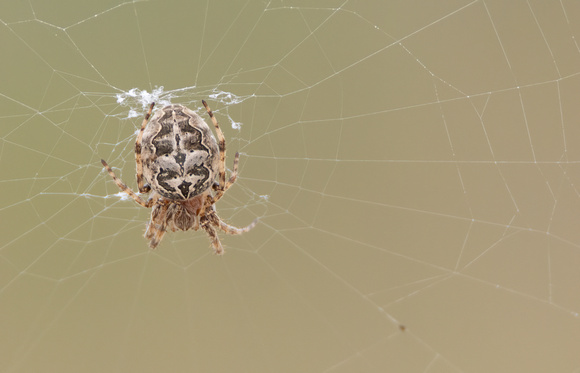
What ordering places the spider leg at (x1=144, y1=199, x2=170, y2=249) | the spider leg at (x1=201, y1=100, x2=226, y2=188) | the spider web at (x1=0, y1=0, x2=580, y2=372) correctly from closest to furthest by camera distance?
the spider leg at (x1=201, y1=100, x2=226, y2=188) → the spider leg at (x1=144, y1=199, x2=170, y2=249) → the spider web at (x1=0, y1=0, x2=580, y2=372)

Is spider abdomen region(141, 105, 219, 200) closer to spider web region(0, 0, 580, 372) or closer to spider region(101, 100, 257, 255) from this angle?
spider region(101, 100, 257, 255)

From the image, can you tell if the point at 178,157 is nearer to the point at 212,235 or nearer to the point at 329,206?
the point at 212,235

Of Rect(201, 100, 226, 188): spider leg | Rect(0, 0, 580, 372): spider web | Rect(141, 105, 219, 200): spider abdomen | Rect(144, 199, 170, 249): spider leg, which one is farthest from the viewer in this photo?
Rect(0, 0, 580, 372): spider web

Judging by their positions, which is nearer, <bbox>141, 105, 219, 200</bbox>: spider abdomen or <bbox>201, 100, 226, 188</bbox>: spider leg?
<bbox>141, 105, 219, 200</bbox>: spider abdomen

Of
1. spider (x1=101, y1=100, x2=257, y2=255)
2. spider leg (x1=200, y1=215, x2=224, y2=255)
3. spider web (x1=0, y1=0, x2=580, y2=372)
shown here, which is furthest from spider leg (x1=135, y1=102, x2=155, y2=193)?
spider web (x1=0, y1=0, x2=580, y2=372)

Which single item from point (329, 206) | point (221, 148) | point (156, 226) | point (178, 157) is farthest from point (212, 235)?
point (329, 206)
